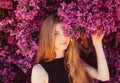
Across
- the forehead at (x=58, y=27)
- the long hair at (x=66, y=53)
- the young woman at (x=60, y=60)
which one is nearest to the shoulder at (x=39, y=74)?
the young woman at (x=60, y=60)

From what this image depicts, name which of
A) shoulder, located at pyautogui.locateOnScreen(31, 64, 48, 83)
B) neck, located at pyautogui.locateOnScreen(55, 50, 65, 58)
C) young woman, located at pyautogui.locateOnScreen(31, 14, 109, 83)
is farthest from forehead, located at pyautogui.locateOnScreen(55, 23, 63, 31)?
shoulder, located at pyautogui.locateOnScreen(31, 64, 48, 83)

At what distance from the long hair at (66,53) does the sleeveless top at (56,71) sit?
0.12 feet

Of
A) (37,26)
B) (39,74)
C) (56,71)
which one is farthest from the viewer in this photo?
(37,26)

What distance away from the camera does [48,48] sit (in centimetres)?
364

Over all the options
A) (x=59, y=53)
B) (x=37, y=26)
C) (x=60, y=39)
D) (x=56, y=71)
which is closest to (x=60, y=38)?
(x=60, y=39)

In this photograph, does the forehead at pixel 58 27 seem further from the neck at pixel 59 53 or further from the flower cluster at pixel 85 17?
the neck at pixel 59 53

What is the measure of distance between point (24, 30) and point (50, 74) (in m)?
0.53

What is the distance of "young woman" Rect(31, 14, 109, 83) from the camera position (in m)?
3.60

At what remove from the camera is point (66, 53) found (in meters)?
3.80

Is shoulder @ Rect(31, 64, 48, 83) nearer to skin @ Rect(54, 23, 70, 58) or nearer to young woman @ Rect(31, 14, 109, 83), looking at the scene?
young woman @ Rect(31, 14, 109, 83)

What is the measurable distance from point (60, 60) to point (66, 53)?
0.09 meters

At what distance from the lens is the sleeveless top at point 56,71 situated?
365 centimetres

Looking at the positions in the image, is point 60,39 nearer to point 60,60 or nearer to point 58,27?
point 58,27

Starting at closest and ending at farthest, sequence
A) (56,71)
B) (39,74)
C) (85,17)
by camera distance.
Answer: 1. (85,17)
2. (39,74)
3. (56,71)
